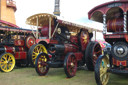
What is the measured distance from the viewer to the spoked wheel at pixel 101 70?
3.61 m

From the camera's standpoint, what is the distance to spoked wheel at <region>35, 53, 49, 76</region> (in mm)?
5433

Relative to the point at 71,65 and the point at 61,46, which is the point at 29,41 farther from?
the point at 71,65

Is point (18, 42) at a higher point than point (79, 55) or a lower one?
higher

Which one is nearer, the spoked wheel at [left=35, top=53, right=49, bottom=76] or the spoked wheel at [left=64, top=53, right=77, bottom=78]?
the spoked wheel at [left=64, top=53, right=77, bottom=78]

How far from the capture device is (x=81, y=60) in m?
6.54

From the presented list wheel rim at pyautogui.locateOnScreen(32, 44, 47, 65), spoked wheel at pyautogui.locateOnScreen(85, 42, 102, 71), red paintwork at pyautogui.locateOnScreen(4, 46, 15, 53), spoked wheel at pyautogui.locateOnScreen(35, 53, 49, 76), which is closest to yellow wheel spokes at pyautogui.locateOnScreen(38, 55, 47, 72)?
spoked wheel at pyautogui.locateOnScreen(35, 53, 49, 76)

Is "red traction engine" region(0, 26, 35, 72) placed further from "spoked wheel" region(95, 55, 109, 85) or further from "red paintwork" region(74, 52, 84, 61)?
"spoked wheel" region(95, 55, 109, 85)

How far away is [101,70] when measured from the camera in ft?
12.5

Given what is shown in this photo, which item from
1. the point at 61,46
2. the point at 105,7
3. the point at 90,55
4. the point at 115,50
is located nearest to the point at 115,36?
the point at 115,50

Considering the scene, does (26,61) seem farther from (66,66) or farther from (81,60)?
(66,66)

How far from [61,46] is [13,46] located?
3056 mm

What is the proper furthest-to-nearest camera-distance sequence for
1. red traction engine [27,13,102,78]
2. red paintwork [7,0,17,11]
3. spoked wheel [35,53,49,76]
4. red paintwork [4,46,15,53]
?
red paintwork [7,0,17,11] < red paintwork [4,46,15,53] < red traction engine [27,13,102,78] < spoked wheel [35,53,49,76]

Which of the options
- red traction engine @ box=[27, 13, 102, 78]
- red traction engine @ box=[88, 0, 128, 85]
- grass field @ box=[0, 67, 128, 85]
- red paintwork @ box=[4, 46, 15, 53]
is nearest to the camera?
red traction engine @ box=[88, 0, 128, 85]

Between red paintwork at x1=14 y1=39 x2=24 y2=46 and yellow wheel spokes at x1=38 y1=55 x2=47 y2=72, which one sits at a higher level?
red paintwork at x1=14 y1=39 x2=24 y2=46
